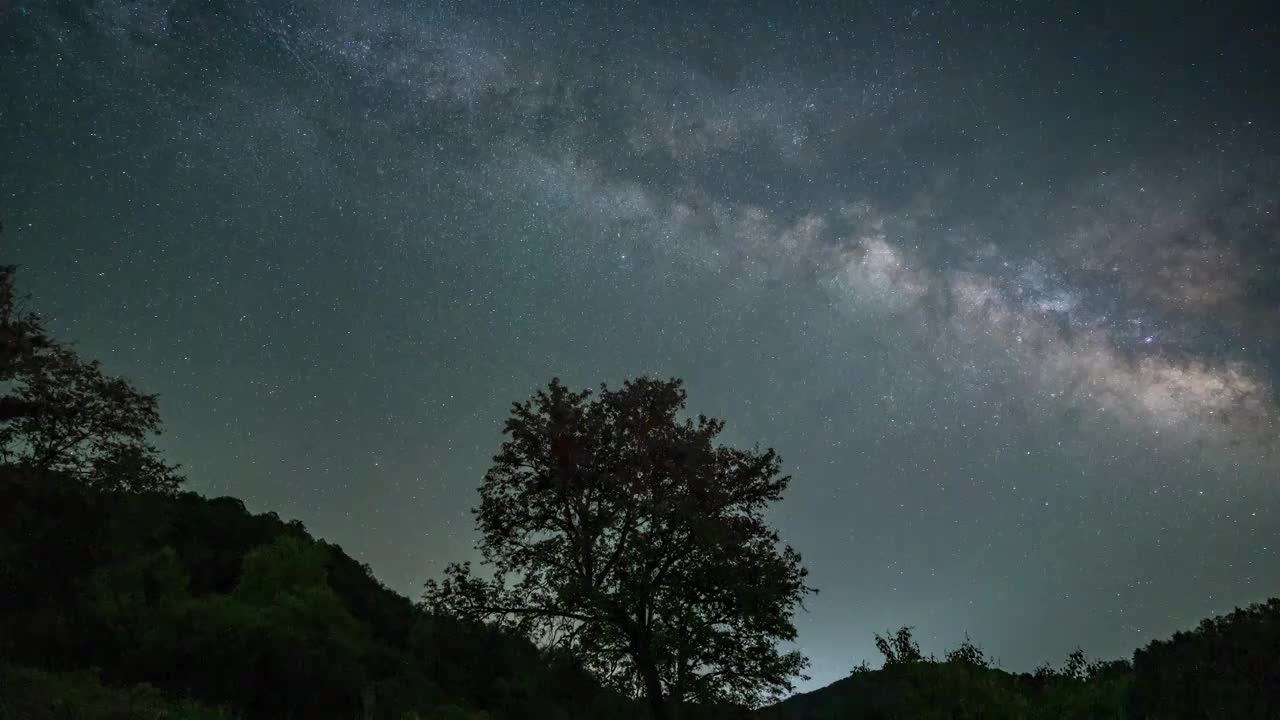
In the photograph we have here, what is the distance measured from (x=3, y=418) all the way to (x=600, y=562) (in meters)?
23.9

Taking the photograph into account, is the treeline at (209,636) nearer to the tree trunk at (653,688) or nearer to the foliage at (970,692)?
the tree trunk at (653,688)

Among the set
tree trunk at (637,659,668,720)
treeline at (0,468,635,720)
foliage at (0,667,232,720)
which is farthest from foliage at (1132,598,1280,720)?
foliage at (0,667,232,720)

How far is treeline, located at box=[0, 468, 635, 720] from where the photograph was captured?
40.2ft

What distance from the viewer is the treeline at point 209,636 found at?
12258mm

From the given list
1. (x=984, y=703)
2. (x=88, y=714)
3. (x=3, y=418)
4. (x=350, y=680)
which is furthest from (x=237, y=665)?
(x=3, y=418)

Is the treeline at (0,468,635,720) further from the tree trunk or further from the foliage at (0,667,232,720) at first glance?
the tree trunk

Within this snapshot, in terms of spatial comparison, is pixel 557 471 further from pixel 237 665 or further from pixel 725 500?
pixel 237 665

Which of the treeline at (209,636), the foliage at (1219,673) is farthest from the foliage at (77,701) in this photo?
the foliage at (1219,673)

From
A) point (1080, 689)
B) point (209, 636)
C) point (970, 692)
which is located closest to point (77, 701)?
point (209, 636)

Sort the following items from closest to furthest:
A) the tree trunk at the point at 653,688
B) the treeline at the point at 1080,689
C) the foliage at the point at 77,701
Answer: the foliage at the point at 77,701
the treeline at the point at 1080,689
the tree trunk at the point at 653,688

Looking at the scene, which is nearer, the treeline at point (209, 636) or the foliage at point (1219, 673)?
the foliage at point (1219, 673)

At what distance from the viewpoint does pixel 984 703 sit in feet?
33.1

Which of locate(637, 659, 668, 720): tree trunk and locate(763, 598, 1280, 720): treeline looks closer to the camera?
locate(763, 598, 1280, 720): treeline

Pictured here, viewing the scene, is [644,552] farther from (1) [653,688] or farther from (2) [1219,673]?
(2) [1219,673]
